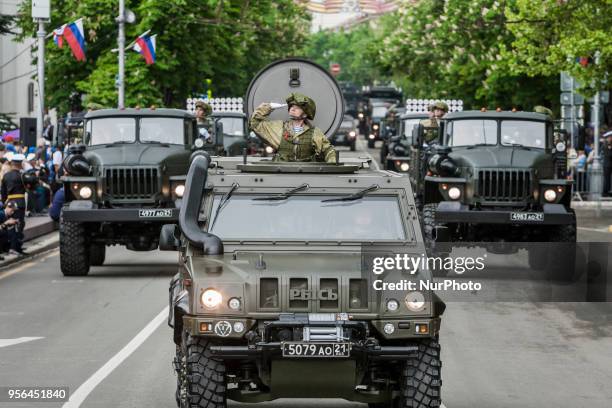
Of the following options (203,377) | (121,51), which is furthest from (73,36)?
(203,377)

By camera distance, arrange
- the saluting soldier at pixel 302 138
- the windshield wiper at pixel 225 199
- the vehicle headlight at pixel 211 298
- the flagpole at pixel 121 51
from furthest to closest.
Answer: the flagpole at pixel 121 51 < the saluting soldier at pixel 302 138 < the windshield wiper at pixel 225 199 < the vehicle headlight at pixel 211 298

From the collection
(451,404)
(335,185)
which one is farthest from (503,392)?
(335,185)

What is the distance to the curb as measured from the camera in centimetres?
2517

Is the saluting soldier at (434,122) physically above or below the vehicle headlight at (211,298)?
above

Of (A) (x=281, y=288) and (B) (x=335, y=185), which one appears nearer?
(A) (x=281, y=288)

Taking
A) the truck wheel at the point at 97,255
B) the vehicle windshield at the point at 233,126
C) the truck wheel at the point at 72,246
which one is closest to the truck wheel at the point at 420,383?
the truck wheel at the point at 72,246

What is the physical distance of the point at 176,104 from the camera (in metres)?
54.5

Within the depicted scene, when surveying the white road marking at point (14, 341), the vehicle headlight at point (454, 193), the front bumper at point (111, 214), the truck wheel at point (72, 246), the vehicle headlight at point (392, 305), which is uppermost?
the vehicle headlight at point (454, 193)

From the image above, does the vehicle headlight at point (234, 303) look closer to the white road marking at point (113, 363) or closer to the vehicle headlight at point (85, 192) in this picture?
the white road marking at point (113, 363)

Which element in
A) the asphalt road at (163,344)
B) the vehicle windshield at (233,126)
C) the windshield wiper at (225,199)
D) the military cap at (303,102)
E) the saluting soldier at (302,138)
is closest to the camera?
the windshield wiper at (225,199)

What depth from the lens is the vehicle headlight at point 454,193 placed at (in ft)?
74.1

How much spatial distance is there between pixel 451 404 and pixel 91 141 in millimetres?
12970

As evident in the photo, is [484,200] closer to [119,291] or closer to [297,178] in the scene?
[119,291]

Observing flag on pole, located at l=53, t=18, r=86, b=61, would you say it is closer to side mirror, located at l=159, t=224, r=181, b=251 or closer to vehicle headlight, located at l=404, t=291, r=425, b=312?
side mirror, located at l=159, t=224, r=181, b=251
